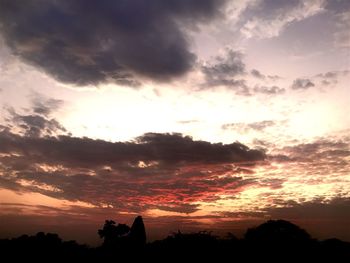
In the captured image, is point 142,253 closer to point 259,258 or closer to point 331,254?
point 259,258

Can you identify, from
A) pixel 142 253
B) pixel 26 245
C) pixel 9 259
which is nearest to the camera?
pixel 142 253

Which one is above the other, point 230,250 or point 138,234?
point 138,234

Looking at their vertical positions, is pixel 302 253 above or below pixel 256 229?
below

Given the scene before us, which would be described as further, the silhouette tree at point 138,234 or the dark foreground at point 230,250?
the silhouette tree at point 138,234

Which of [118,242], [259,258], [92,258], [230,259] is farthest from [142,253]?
[259,258]

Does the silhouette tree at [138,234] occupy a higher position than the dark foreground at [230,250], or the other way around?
the silhouette tree at [138,234]

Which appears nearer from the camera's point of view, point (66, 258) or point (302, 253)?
point (302, 253)

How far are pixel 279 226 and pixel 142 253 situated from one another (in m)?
16.5

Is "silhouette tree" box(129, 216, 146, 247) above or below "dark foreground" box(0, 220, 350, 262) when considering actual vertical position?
above

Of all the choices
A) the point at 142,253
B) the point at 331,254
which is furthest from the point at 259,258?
the point at 142,253

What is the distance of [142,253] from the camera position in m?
31.2

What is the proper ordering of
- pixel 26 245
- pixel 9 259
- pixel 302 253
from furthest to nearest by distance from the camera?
pixel 26 245 < pixel 9 259 < pixel 302 253

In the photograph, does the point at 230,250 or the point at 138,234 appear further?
the point at 138,234

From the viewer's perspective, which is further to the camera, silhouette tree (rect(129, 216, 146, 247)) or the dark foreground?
silhouette tree (rect(129, 216, 146, 247))
